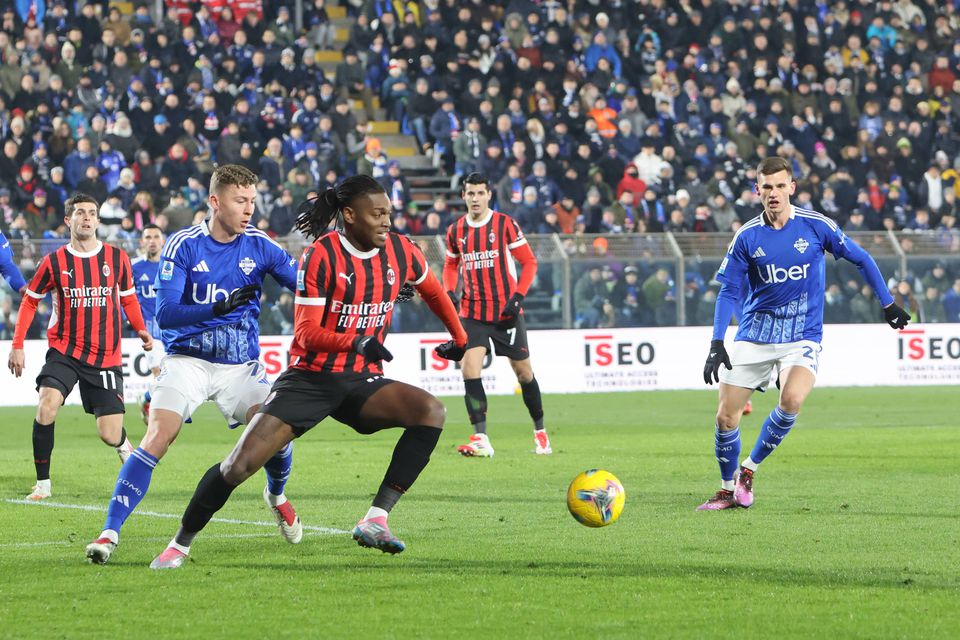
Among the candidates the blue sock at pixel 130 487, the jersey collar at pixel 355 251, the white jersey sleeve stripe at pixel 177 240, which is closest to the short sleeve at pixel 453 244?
the white jersey sleeve stripe at pixel 177 240

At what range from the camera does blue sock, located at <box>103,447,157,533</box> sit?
7.74 meters

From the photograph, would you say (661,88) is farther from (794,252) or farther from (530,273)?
(794,252)

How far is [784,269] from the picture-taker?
9.84 m

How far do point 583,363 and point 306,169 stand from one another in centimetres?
544

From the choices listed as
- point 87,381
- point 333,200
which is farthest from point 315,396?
point 87,381

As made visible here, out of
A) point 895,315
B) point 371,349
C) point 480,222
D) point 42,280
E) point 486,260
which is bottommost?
point 486,260

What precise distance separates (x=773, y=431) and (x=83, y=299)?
17.1 ft

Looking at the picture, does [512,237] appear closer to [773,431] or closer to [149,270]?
[149,270]

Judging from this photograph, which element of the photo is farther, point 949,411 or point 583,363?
point 583,363

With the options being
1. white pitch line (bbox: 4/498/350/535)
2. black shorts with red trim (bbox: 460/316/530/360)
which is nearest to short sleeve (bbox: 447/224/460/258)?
black shorts with red trim (bbox: 460/316/530/360)

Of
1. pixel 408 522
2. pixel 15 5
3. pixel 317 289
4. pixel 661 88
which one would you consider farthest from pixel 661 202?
pixel 317 289

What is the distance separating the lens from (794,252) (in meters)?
9.84

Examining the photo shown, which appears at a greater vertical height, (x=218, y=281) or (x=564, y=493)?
(x=218, y=281)

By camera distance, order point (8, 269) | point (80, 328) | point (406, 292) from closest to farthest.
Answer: point (406, 292) → point (80, 328) → point (8, 269)
